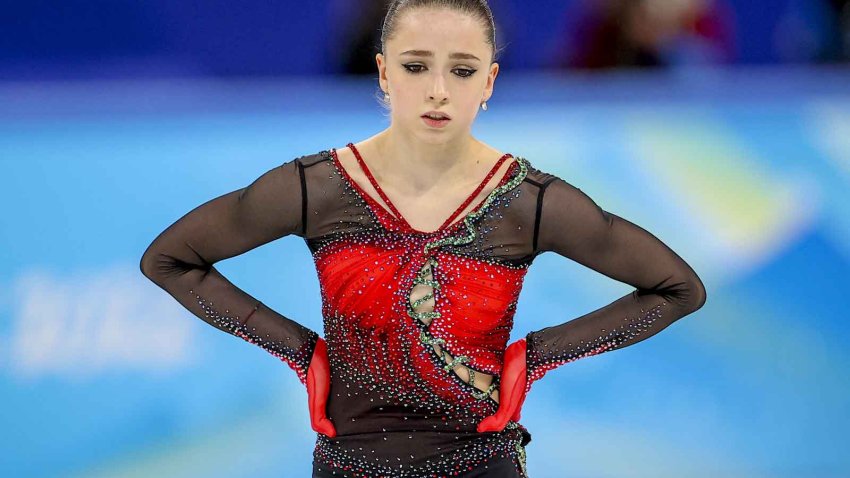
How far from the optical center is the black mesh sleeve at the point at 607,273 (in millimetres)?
2184

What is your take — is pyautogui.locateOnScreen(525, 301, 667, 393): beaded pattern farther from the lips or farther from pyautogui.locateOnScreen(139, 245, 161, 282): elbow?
pyautogui.locateOnScreen(139, 245, 161, 282): elbow

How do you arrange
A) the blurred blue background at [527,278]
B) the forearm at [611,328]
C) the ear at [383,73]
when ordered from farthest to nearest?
the blurred blue background at [527,278] < the forearm at [611,328] < the ear at [383,73]

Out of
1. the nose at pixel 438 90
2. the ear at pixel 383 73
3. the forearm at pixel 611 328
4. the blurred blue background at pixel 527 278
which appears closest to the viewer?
the nose at pixel 438 90

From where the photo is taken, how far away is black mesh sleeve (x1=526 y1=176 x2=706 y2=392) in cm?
218

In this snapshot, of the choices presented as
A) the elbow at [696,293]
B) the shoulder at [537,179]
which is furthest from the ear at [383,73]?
the elbow at [696,293]

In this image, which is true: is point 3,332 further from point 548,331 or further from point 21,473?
point 548,331

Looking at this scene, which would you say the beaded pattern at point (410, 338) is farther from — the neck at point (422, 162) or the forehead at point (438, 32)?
the forehead at point (438, 32)

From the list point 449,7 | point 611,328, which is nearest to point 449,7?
point 449,7

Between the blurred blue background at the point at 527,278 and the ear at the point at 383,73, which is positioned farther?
the blurred blue background at the point at 527,278

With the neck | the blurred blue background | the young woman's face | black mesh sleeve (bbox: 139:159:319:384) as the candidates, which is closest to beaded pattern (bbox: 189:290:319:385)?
black mesh sleeve (bbox: 139:159:319:384)

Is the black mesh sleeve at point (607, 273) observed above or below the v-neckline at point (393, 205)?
below

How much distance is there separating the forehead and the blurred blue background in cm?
188

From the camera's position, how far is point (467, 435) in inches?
88.4

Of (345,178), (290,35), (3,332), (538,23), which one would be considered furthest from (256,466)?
(538,23)
